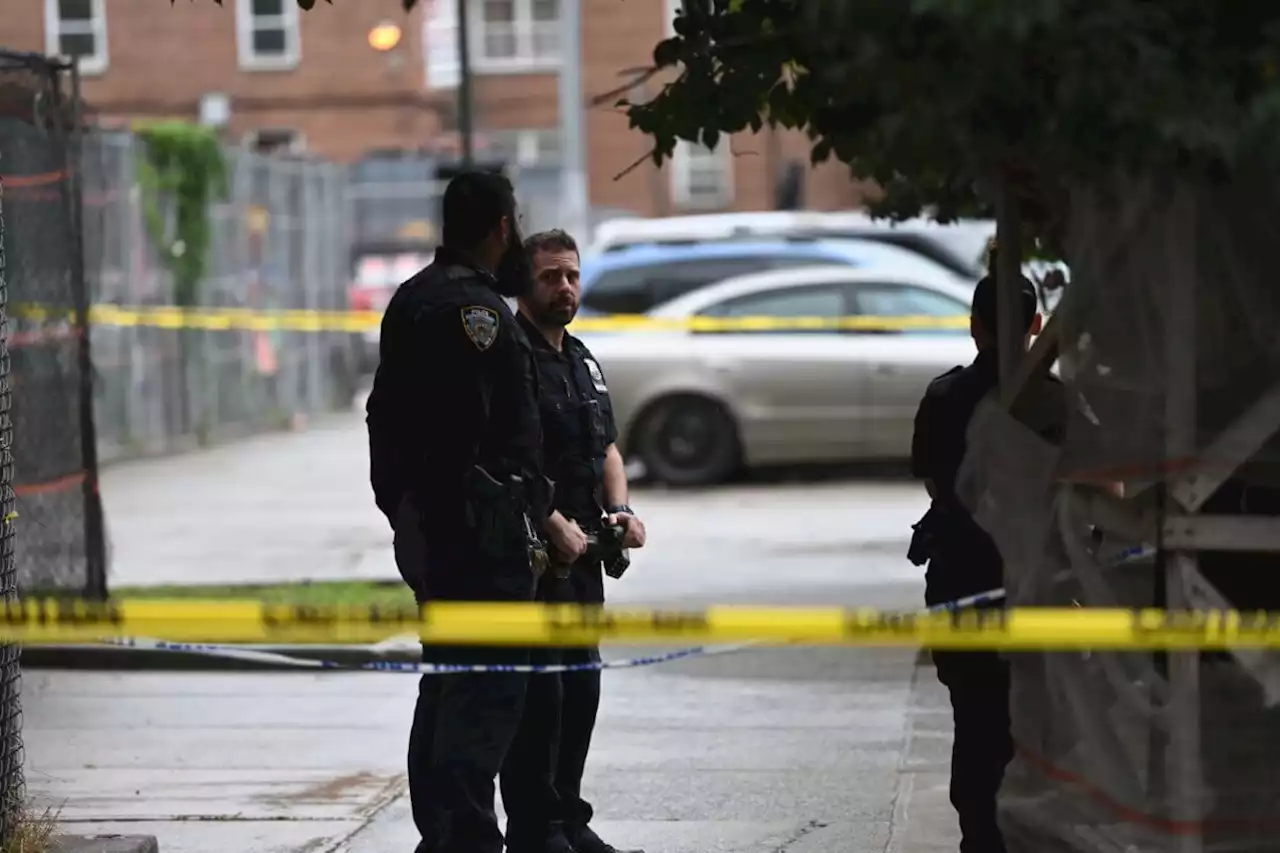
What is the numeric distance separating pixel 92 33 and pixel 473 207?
3794 cm

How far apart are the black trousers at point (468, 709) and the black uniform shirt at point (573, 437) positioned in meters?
0.62

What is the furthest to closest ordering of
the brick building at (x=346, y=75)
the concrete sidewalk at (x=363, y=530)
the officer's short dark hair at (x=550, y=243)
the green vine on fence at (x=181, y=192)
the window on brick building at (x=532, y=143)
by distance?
the window on brick building at (x=532, y=143) < the brick building at (x=346, y=75) < the green vine on fence at (x=181, y=192) < the concrete sidewalk at (x=363, y=530) < the officer's short dark hair at (x=550, y=243)

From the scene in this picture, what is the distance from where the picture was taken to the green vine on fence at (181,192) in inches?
772

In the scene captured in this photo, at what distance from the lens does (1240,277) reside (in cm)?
409

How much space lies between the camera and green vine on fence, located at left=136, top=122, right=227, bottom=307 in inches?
772

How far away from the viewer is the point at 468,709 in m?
5.57

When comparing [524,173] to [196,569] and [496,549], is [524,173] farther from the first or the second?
[496,549]

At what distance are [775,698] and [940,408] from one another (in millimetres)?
3887

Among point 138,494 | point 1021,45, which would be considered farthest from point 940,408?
point 138,494

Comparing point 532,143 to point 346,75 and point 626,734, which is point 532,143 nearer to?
point 346,75

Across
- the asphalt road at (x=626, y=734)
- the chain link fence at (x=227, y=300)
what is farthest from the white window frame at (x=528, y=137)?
the asphalt road at (x=626, y=734)

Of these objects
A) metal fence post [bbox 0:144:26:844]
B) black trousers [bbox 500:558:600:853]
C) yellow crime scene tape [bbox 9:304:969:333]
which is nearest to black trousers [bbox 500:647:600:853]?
black trousers [bbox 500:558:600:853]

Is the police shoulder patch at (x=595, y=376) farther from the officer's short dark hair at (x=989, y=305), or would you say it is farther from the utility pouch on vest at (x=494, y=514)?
the officer's short dark hair at (x=989, y=305)

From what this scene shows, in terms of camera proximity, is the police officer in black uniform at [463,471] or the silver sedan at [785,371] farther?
the silver sedan at [785,371]
